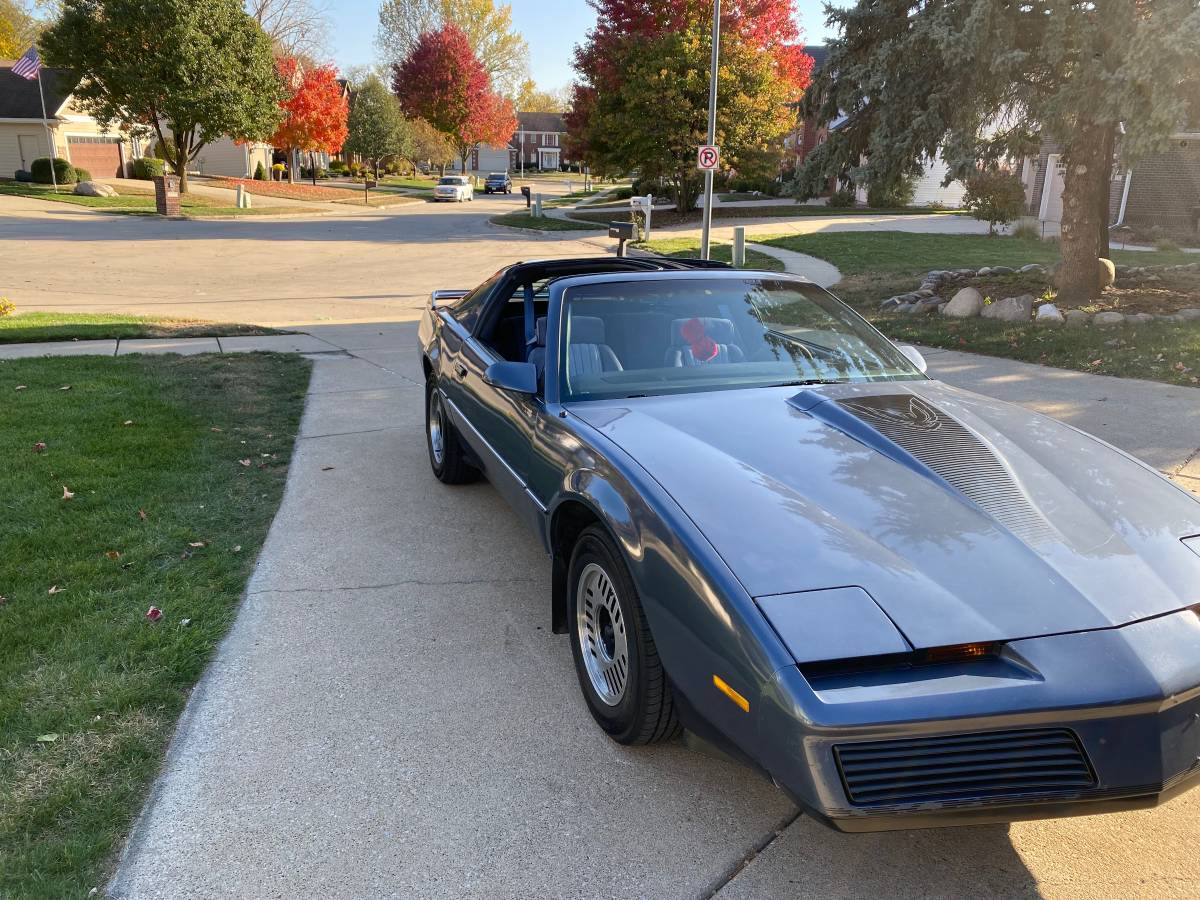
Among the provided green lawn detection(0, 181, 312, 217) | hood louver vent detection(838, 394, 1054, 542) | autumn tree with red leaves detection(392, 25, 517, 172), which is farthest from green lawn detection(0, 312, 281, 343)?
autumn tree with red leaves detection(392, 25, 517, 172)

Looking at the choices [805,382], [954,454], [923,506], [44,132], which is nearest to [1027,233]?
[805,382]

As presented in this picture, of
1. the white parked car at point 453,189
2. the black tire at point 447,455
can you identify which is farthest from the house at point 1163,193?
the white parked car at point 453,189

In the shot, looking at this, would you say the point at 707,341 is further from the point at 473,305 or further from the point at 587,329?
the point at 473,305

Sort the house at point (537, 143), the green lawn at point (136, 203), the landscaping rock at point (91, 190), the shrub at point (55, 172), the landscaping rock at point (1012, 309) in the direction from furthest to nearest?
the house at point (537, 143) < the shrub at point (55, 172) < the landscaping rock at point (91, 190) < the green lawn at point (136, 203) < the landscaping rock at point (1012, 309)

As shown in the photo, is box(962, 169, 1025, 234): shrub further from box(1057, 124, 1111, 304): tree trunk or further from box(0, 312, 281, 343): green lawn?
box(0, 312, 281, 343): green lawn

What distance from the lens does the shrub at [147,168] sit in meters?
43.2

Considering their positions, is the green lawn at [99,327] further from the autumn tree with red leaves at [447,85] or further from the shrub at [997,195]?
the autumn tree with red leaves at [447,85]

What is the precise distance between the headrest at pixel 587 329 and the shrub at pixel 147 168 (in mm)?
45596

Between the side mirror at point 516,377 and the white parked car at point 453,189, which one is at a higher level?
the white parked car at point 453,189

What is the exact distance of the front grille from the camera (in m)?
1.96

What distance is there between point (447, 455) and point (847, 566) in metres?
3.49

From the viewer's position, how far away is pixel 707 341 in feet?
12.5

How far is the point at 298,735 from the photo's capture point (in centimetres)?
296

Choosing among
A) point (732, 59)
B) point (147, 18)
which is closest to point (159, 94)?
point (147, 18)
